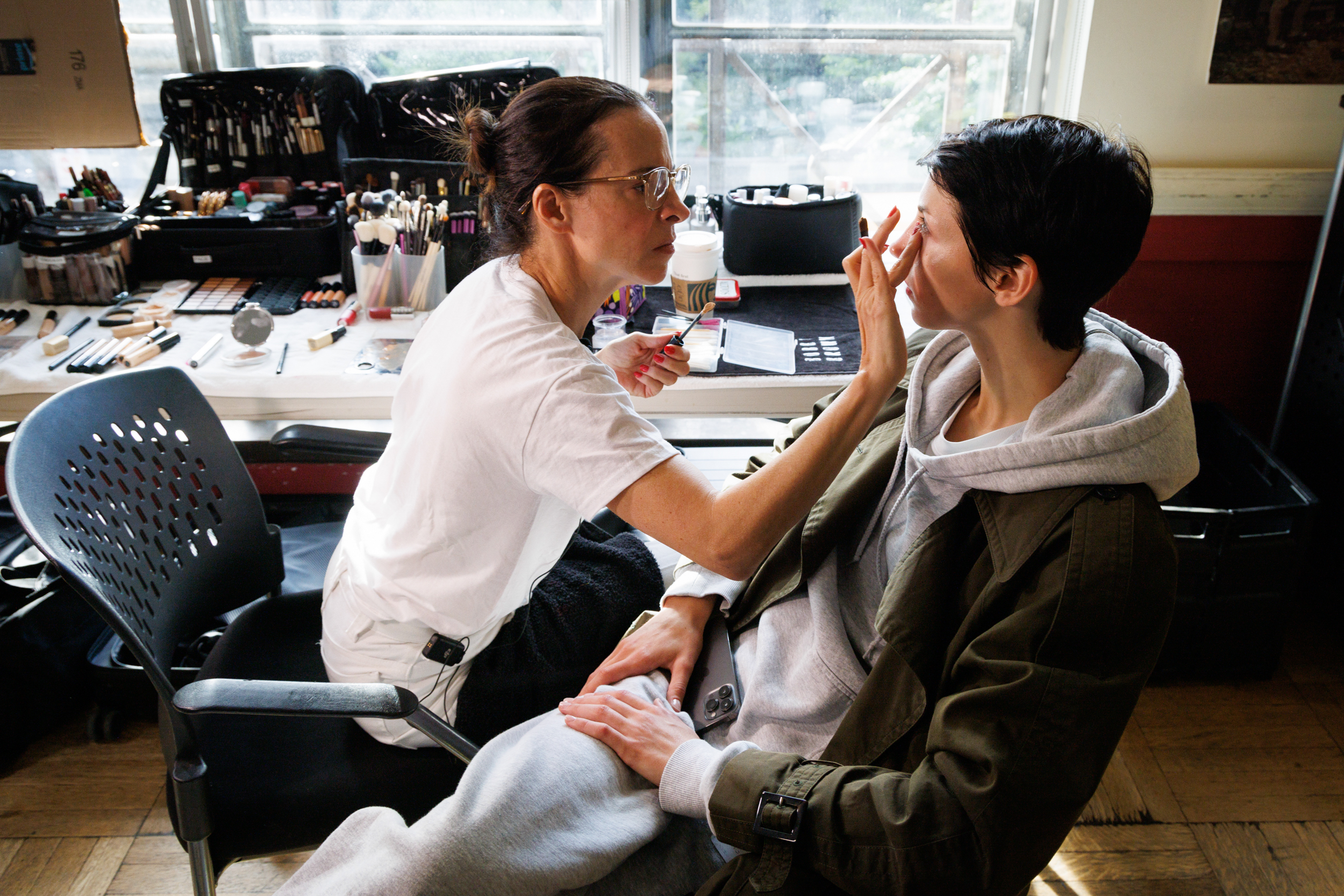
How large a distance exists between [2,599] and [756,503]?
1.75 metres

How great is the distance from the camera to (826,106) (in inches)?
116

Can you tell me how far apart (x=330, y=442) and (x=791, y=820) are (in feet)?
3.64

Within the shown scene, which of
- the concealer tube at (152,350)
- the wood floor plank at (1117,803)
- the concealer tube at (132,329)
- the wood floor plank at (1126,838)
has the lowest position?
the wood floor plank at (1126,838)

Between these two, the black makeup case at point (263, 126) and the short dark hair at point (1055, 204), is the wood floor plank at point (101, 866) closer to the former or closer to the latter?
the black makeup case at point (263, 126)

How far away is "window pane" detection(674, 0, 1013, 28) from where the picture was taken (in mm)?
2814

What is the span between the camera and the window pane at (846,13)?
2814 mm

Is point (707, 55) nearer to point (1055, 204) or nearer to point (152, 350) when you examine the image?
point (152, 350)

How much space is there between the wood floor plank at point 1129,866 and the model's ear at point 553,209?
145 centimetres

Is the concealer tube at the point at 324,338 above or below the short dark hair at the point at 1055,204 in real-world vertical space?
below

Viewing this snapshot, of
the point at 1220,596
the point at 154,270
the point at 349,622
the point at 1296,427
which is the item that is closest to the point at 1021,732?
the point at 349,622

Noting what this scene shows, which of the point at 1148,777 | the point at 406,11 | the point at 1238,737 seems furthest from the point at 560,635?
the point at 406,11

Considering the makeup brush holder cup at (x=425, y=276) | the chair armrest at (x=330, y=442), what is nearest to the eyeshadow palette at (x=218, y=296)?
the makeup brush holder cup at (x=425, y=276)

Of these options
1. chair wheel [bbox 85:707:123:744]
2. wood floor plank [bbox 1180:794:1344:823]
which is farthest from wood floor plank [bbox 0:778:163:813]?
wood floor plank [bbox 1180:794:1344:823]

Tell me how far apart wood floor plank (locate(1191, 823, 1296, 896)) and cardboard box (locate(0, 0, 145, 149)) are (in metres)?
3.17
